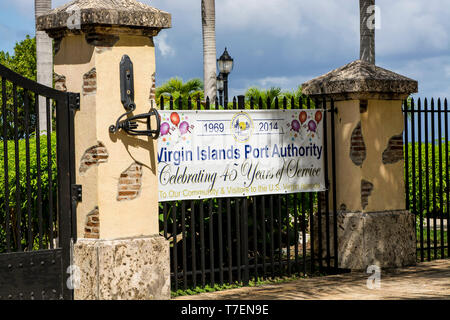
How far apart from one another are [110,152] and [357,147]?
4205mm

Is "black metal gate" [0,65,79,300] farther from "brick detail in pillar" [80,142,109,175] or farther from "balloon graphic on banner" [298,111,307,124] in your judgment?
"balloon graphic on banner" [298,111,307,124]

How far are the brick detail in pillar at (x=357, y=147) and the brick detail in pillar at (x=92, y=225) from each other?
4.37 m

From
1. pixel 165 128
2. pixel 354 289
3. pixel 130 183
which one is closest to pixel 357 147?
pixel 354 289

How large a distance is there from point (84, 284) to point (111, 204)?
3.18 ft

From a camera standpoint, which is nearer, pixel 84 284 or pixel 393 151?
pixel 84 284

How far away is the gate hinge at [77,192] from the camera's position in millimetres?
8289

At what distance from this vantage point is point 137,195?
27.9 feet

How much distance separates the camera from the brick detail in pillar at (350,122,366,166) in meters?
10.8

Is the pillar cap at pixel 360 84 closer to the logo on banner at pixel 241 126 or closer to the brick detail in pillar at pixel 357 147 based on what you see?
the brick detail in pillar at pixel 357 147

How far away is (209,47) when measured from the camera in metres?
18.4

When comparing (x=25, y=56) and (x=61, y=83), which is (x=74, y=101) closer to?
(x=61, y=83)

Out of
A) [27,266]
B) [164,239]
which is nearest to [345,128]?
[164,239]

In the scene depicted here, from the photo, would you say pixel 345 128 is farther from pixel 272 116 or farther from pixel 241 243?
pixel 241 243

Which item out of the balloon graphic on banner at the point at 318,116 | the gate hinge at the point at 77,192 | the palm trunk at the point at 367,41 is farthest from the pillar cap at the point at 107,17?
the palm trunk at the point at 367,41
